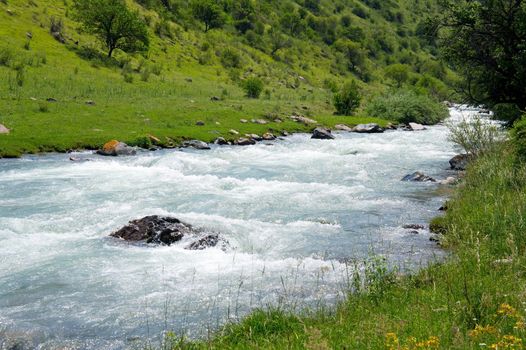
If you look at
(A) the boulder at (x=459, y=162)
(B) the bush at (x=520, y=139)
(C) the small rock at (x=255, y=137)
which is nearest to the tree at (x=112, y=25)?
(C) the small rock at (x=255, y=137)

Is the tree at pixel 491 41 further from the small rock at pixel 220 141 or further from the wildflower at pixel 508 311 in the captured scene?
the wildflower at pixel 508 311

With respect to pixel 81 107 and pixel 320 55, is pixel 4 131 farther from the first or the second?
pixel 320 55

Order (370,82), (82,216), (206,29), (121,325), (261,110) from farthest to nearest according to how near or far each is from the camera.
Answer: (370,82) < (206,29) < (261,110) < (82,216) < (121,325)

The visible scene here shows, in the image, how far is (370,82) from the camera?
12988 centimetres

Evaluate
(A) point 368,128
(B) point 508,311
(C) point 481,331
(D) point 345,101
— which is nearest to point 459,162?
(A) point 368,128

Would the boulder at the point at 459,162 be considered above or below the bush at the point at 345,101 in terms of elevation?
above

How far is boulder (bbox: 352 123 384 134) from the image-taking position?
50.6m

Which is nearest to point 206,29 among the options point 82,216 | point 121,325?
point 82,216

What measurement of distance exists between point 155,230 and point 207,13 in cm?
10403

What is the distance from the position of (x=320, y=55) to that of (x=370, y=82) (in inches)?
586

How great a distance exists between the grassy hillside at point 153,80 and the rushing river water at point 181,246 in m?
7.31

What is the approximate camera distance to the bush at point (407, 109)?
62.1 meters

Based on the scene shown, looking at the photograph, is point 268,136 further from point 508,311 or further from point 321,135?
point 508,311

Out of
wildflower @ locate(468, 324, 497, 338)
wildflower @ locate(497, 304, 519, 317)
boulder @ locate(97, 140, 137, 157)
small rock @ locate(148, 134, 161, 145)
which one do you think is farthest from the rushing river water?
small rock @ locate(148, 134, 161, 145)
